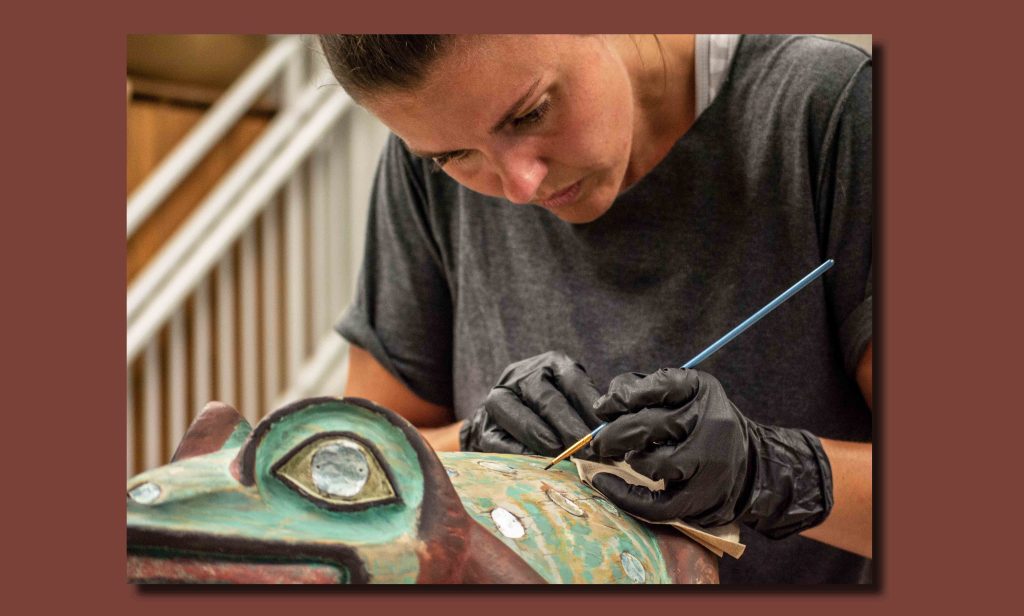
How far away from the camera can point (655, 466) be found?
101 centimetres

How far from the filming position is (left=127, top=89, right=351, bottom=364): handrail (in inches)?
47.6

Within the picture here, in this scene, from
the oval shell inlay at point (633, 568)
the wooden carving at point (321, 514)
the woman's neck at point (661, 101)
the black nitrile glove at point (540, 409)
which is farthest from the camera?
the woman's neck at point (661, 101)

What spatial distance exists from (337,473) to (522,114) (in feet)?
1.36

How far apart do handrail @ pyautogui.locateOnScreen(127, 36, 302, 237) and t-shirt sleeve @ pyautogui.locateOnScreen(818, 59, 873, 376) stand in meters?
0.64

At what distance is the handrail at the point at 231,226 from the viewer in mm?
1208

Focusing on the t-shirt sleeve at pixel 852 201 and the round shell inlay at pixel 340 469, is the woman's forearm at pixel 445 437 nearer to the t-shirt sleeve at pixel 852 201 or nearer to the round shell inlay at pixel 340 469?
the round shell inlay at pixel 340 469

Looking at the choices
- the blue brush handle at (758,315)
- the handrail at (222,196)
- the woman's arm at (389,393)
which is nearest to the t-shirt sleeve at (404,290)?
the woman's arm at (389,393)

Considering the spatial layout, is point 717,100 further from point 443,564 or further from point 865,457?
point 443,564

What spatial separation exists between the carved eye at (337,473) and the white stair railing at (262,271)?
0.34 metres

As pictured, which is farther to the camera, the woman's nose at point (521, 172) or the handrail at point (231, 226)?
the handrail at point (231, 226)

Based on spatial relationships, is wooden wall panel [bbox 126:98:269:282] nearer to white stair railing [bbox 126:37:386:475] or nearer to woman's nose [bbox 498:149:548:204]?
white stair railing [bbox 126:37:386:475]

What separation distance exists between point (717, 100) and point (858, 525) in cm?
52

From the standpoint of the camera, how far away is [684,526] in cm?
106

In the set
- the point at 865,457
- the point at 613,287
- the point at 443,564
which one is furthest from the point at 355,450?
the point at 865,457
